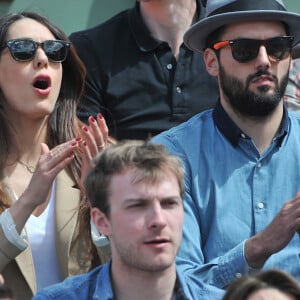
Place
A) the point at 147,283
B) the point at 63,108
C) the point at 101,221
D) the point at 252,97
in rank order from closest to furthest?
the point at 147,283, the point at 101,221, the point at 252,97, the point at 63,108

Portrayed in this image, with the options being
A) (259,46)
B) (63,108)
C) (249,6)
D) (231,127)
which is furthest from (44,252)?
(249,6)

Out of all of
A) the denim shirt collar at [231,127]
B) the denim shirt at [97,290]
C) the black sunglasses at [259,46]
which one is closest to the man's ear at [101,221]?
the denim shirt at [97,290]

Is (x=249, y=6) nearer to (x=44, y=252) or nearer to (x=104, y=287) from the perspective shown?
(x=44, y=252)

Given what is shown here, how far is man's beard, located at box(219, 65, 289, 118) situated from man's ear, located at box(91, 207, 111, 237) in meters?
0.94

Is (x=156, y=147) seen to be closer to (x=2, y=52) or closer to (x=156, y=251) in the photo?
(x=156, y=251)

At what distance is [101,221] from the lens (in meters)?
4.41

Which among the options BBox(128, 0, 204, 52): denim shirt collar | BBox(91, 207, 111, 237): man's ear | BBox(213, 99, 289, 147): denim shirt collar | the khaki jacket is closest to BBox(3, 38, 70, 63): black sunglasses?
BBox(128, 0, 204, 52): denim shirt collar

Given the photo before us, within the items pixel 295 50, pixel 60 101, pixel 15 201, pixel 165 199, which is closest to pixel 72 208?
pixel 15 201

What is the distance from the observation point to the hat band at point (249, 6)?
5.09 m

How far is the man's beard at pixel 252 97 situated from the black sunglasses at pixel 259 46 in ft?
0.25

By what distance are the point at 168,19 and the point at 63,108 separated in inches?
30.1

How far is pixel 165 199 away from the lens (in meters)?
4.28

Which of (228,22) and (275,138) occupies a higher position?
(228,22)

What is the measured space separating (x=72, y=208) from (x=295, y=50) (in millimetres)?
1949
